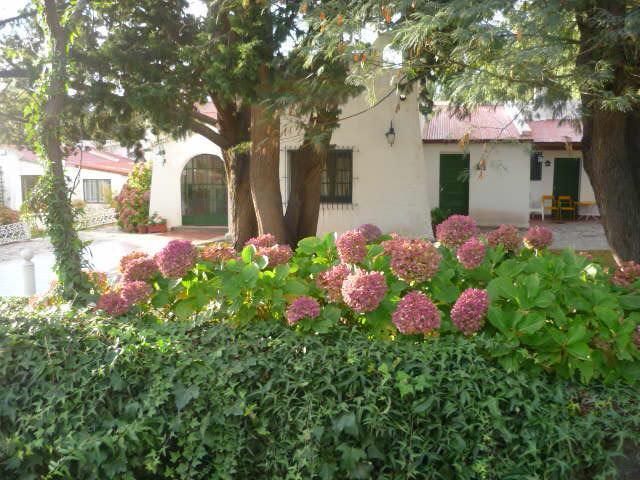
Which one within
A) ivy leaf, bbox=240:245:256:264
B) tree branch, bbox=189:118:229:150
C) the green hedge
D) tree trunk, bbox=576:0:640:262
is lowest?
the green hedge

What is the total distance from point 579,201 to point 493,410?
1855cm

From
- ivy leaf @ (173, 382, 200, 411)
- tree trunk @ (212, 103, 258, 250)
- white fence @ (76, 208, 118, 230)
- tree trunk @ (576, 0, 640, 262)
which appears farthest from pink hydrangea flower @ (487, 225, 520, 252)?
white fence @ (76, 208, 118, 230)

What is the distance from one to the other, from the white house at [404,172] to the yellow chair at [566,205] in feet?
2.26

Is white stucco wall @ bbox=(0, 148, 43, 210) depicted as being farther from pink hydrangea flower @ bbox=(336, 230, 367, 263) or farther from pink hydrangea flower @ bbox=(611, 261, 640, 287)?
pink hydrangea flower @ bbox=(611, 261, 640, 287)

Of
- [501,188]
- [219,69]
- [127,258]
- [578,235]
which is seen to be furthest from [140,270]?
[501,188]

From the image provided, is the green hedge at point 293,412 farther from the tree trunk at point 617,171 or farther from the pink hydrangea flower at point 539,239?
the tree trunk at point 617,171

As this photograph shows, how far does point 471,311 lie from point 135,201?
16.0 m

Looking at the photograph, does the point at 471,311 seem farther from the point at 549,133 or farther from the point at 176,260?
the point at 549,133

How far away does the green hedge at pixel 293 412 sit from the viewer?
7.55 feet

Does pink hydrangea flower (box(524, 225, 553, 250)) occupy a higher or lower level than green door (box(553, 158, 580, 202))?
lower

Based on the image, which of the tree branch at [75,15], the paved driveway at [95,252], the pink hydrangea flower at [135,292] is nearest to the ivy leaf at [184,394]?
the pink hydrangea flower at [135,292]

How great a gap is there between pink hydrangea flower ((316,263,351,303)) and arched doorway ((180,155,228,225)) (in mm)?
14684

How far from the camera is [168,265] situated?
302 cm

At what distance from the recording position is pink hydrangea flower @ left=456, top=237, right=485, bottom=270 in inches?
113
